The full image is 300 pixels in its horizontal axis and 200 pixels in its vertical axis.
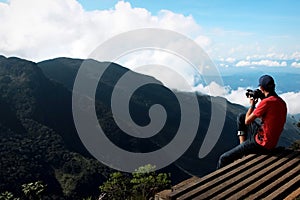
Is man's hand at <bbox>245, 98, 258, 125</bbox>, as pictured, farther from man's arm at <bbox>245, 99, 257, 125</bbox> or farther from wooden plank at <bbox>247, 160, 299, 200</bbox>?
wooden plank at <bbox>247, 160, 299, 200</bbox>

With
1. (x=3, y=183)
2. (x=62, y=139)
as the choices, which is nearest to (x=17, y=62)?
(x=62, y=139)

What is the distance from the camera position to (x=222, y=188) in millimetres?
4883

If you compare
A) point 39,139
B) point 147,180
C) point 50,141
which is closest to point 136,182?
point 147,180

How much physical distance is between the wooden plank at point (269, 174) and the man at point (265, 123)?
1.53ft

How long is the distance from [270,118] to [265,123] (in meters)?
0.13

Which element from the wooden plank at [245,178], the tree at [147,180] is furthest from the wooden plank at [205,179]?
the tree at [147,180]

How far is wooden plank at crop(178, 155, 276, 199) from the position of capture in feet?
15.4

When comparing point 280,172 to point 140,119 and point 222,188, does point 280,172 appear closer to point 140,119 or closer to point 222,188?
point 222,188

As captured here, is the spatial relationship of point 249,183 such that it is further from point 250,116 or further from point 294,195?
point 250,116

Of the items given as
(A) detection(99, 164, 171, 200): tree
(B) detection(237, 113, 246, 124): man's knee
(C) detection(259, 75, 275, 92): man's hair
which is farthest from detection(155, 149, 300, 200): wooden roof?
(A) detection(99, 164, 171, 200): tree

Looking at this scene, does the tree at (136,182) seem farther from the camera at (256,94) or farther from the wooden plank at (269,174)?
the wooden plank at (269,174)

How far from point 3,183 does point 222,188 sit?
10926 cm

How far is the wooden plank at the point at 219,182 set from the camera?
4.69m

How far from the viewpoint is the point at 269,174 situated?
540cm
